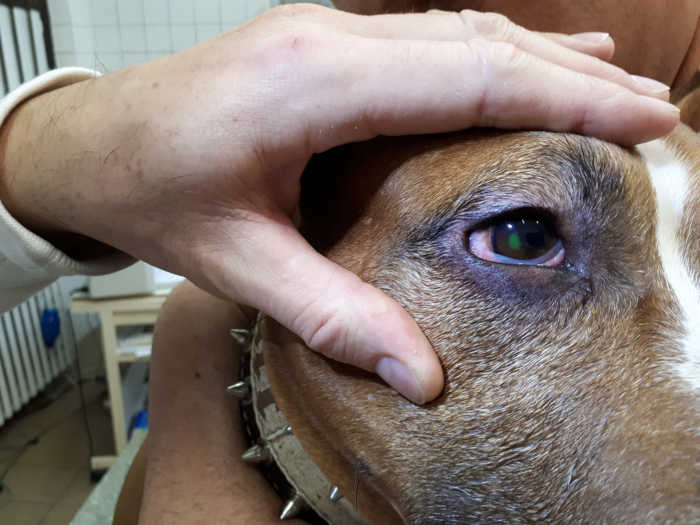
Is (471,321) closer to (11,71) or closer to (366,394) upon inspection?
(366,394)

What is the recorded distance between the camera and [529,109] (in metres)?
0.75

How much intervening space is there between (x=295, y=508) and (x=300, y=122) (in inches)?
26.2

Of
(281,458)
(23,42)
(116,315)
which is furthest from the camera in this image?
(23,42)

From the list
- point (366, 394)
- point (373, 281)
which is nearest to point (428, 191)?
point (373, 281)

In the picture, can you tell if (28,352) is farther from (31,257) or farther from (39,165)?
(39,165)

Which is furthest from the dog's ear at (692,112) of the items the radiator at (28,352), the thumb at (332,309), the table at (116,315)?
the radiator at (28,352)

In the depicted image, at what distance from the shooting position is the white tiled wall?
345cm

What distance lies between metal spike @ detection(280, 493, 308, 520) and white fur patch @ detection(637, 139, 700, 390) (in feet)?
2.09

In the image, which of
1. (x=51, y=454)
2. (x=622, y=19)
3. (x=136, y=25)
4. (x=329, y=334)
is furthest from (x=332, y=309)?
(x=136, y=25)

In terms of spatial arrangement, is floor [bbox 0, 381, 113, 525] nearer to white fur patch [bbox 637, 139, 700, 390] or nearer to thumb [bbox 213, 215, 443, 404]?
thumb [bbox 213, 215, 443, 404]

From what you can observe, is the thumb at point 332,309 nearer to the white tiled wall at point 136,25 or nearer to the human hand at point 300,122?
the human hand at point 300,122

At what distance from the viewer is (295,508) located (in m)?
0.98

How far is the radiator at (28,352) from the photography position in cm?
317

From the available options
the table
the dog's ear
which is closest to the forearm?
the dog's ear
